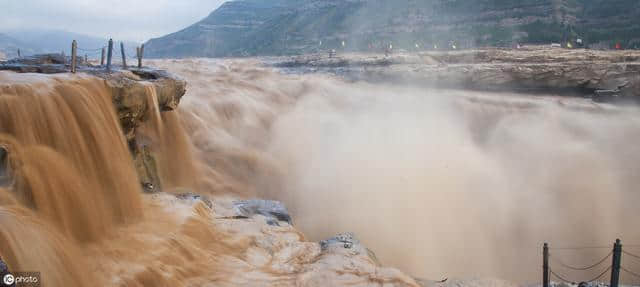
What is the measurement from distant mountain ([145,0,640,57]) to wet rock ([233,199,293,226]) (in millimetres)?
50732

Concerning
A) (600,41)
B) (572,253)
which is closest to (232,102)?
(572,253)

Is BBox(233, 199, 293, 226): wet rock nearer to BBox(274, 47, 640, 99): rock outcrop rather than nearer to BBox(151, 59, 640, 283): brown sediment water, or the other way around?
BBox(151, 59, 640, 283): brown sediment water

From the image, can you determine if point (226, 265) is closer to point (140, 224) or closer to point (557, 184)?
point (140, 224)

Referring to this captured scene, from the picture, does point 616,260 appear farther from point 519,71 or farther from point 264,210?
Result: point 519,71

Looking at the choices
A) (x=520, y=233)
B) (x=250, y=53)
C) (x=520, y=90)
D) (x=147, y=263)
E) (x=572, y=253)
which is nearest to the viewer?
(x=147, y=263)

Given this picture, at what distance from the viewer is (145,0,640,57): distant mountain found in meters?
55.6

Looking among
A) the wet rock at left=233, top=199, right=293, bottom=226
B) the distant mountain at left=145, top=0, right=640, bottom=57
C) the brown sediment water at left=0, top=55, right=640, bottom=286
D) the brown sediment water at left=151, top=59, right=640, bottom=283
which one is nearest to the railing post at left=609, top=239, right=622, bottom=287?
the brown sediment water at left=151, top=59, right=640, bottom=283

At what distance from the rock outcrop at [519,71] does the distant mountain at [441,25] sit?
2329 centimetres

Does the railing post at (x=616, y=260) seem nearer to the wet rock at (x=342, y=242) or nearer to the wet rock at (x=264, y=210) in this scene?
the wet rock at (x=342, y=242)

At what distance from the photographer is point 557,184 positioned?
54.5 feet

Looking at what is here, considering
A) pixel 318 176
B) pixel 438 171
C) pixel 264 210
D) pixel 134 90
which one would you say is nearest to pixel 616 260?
pixel 264 210

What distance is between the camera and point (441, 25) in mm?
72062

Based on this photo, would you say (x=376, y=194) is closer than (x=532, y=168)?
Yes

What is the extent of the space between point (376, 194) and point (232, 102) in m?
8.92
